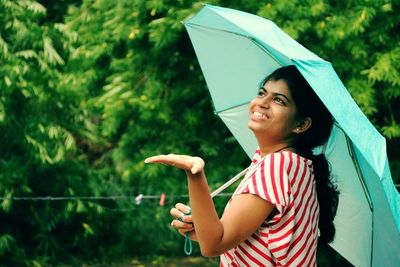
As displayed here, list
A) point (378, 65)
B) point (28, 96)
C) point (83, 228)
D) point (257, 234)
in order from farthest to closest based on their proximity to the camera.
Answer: point (83, 228) < point (28, 96) < point (378, 65) < point (257, 234)

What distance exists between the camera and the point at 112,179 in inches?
329

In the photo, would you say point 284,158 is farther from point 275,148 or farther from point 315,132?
point 315,132

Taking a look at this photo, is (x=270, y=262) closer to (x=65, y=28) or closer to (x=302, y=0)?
(x=302, y=0)

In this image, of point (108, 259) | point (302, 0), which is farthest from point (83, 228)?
point (302, 0)

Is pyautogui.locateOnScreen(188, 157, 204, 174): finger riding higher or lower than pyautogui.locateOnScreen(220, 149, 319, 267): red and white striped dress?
higher

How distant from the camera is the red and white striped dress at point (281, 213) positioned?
8.78ft

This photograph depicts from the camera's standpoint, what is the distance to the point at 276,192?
105 inches

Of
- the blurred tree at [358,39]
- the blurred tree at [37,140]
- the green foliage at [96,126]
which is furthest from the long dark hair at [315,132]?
the blurred tree at [37,140]

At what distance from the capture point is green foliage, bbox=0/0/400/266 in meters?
7.36

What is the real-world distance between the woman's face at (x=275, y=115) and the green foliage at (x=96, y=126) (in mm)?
3959

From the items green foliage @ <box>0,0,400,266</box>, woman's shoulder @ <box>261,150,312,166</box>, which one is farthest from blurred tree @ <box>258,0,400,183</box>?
woman's shoulder @ <box>261,150,312,166</box>

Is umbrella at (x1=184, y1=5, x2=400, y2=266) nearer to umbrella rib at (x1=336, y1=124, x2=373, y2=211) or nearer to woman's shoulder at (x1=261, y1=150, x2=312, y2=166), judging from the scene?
umbrella rib at (x1=336, y1=124, x2=373, y2=211)

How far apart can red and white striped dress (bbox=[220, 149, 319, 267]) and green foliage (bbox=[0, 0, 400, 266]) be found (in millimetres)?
4118

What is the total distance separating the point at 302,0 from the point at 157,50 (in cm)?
155
